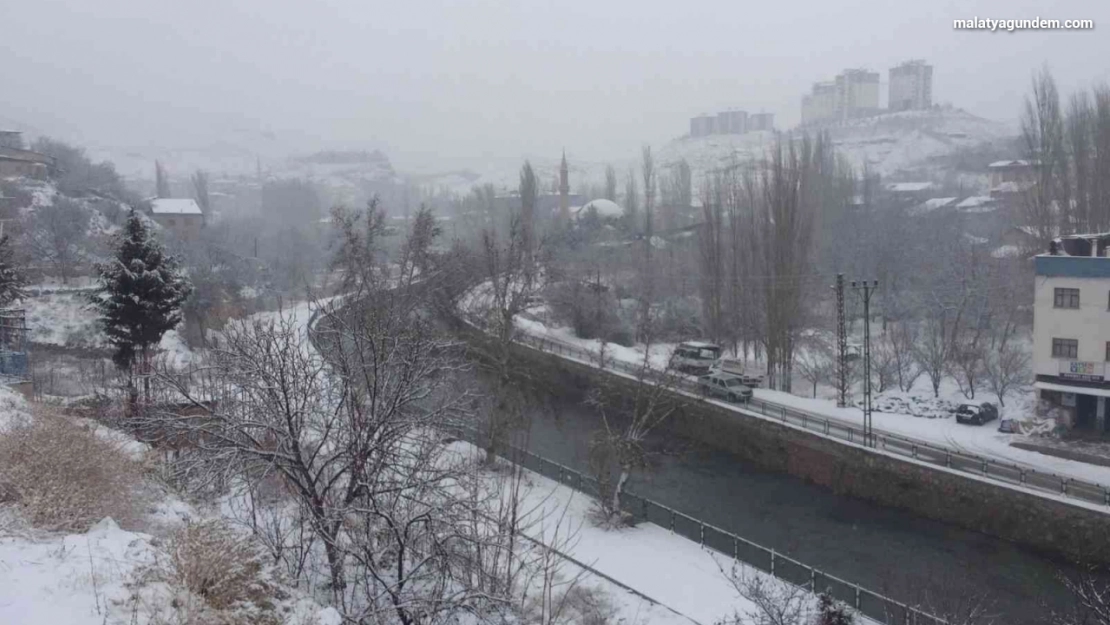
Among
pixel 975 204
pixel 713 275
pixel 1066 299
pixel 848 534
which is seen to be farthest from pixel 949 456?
pixel 975 204

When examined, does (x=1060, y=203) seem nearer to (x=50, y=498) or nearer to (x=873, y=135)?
(x=50, y=498)

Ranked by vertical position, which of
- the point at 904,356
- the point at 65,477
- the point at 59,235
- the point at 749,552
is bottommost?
the point at 749,552

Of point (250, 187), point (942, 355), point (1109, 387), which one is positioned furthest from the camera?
point (250, 187)

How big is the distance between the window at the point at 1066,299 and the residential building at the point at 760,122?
102637 millimetres

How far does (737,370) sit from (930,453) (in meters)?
6.24

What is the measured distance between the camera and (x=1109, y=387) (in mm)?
13273

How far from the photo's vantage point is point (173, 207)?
3516 centimetres

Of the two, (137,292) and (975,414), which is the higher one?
(137,292)

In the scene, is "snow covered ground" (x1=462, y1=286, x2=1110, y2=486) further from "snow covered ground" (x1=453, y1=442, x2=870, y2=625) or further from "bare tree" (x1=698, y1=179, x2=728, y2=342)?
"snow covered ground" (x1=453, y1=442, x2=870, y2=625)

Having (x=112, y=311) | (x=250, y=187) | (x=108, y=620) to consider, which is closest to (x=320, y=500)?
(x=108, y=620)

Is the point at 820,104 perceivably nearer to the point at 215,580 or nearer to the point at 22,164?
the point at 22,164

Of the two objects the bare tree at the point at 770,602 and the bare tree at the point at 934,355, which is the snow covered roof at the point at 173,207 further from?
the bare tree at the point at 770,602

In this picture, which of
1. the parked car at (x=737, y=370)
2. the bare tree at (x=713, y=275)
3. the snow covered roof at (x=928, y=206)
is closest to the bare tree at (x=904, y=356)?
the parked car at (x=737, y=370)

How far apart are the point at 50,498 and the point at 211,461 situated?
1.04 metres
